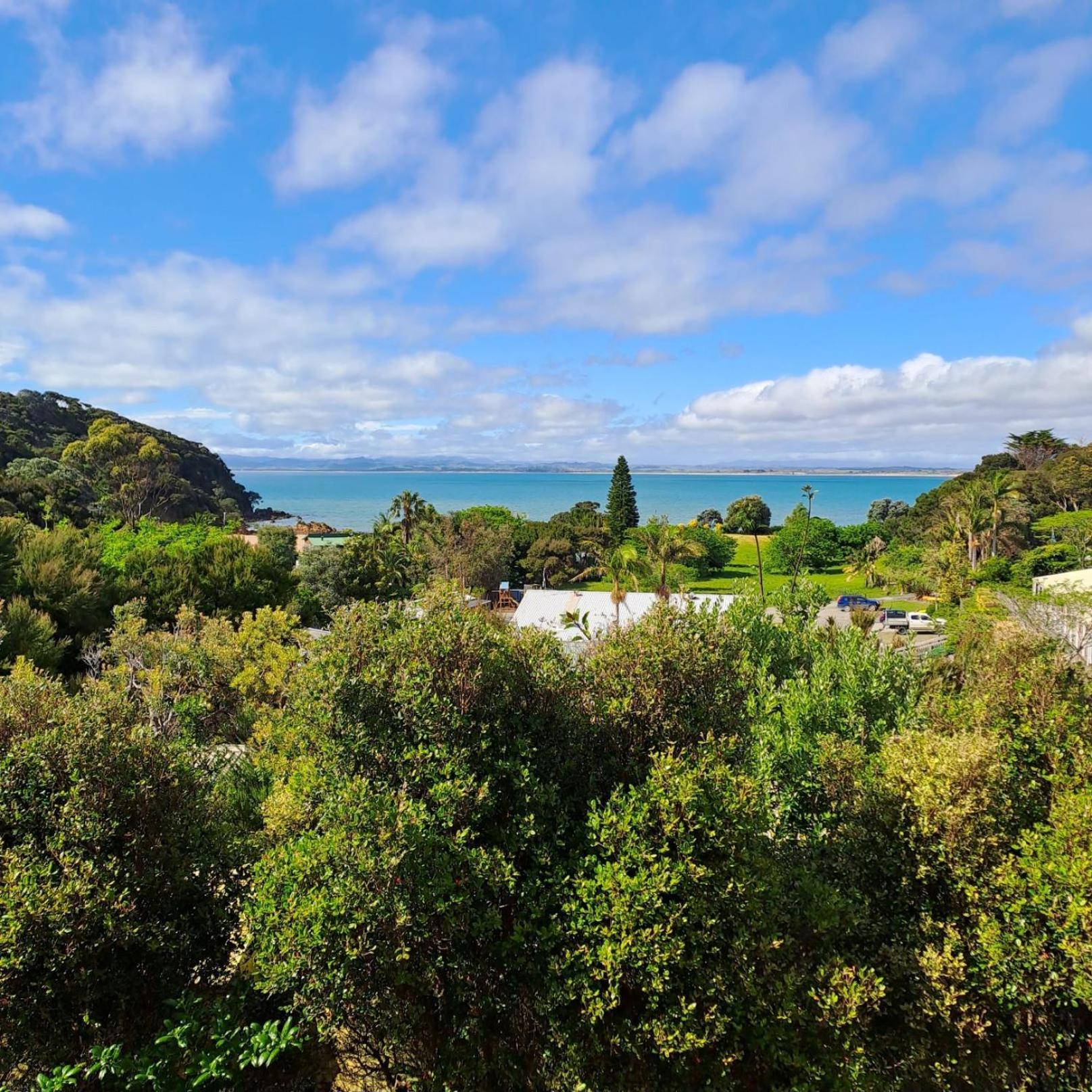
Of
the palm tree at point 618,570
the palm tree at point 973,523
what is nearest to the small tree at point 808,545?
Answer: the palm tree at point 973,523

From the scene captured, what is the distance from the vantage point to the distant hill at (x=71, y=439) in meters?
62.8

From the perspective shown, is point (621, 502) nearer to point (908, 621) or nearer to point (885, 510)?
point (908, 621)

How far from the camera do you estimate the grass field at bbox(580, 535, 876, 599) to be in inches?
2098

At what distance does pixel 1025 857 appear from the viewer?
A: 16.6ft

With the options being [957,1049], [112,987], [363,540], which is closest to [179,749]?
[112,987]

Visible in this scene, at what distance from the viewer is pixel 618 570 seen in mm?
40094

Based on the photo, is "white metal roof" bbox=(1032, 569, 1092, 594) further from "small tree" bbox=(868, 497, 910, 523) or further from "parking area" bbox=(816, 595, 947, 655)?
"small tree" bbox=(868, 497, 910, 523)

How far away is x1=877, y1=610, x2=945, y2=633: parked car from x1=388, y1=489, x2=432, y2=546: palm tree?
32.8 m

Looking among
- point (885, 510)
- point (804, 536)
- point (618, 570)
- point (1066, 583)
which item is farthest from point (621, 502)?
point (1066, 583)

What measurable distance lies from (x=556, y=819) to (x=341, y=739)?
193 centimetres

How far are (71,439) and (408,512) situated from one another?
5363 centimetres

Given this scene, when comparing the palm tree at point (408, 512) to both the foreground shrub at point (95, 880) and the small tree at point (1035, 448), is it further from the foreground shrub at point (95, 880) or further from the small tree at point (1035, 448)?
the small tree at point (1035, 448)

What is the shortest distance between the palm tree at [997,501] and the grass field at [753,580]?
34.4 ft

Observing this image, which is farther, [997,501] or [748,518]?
[748,518]
